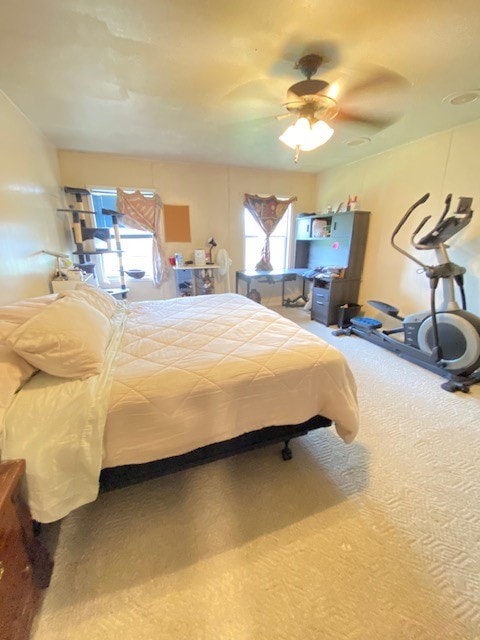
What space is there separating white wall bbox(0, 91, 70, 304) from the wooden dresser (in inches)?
64.3

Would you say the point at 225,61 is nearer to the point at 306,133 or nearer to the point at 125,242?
the point at 306,133

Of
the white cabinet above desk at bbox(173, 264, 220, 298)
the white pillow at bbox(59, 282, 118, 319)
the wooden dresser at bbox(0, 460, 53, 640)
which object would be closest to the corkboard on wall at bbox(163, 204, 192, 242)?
the white cabinet above desk at bbox(173, 264, 220, 298)

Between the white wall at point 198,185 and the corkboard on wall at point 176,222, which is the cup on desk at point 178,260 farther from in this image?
the corkboard on wall at point 176,222

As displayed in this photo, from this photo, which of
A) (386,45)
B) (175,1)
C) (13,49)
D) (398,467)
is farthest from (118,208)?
(398,467)

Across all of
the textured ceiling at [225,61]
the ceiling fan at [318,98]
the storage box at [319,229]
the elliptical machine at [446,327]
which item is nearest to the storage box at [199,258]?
the textured ceiling at [225,61]

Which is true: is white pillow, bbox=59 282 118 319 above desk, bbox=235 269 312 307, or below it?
above

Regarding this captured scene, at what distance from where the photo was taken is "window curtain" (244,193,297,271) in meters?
4.58

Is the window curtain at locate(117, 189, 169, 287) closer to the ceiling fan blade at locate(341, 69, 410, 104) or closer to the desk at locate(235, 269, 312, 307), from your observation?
the desk at locate(235, 269, 312, 307)

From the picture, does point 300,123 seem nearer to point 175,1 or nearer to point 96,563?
point 175,1

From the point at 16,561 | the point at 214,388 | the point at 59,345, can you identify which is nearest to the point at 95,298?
the point at 59,345

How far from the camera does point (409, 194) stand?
3.37 meters

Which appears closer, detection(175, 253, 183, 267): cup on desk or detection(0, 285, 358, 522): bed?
detection(0, 285, 358, 522): bed

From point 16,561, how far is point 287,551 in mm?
1038

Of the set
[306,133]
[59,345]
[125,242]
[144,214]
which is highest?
[306,133]
